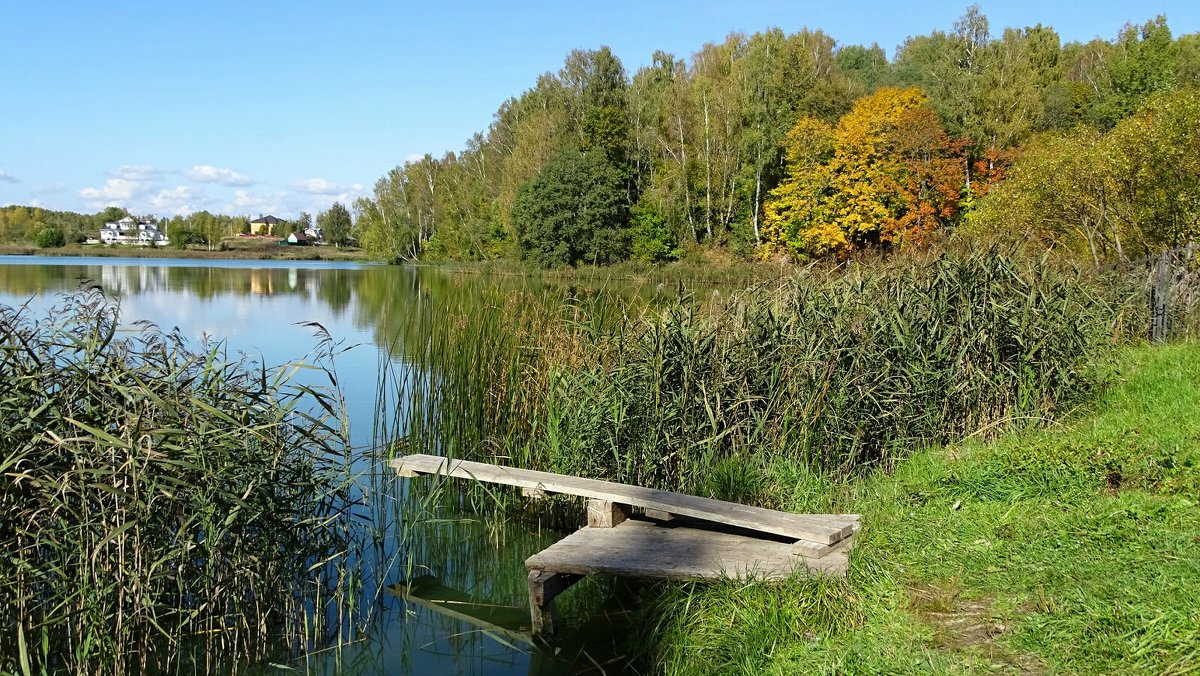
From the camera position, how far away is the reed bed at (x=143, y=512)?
3609 mm

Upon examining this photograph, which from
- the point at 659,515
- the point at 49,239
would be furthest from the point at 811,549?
the point at 49,239

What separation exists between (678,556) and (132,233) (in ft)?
357

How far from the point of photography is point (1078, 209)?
1549 centimetres

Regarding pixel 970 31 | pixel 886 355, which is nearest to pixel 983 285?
pixel 886 355

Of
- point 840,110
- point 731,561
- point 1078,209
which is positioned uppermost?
point 840,110

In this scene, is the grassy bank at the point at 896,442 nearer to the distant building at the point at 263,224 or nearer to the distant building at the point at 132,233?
the distant building at the point at 132,233

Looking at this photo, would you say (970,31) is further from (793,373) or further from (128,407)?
(128,407)

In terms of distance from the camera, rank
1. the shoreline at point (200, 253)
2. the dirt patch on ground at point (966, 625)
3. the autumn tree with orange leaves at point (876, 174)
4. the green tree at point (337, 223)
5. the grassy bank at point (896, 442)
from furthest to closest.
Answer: the green tree at point (337, 223) < the shoreline at point (200, 253) < the autumn tree with orange leaves at point (876, 174) < the grassy bank at point (896, 442) < the dirt patch on ground at point (966, 625)

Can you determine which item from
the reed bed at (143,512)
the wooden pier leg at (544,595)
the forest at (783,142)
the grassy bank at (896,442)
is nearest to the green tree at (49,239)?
the forest at (783,142)

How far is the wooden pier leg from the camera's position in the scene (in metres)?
4.56

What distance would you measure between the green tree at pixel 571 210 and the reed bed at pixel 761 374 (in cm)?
2916

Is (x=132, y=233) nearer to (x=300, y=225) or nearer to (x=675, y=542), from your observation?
(x=300, y=225)

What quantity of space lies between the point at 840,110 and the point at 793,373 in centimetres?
3311

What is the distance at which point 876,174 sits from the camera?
30734 mm
